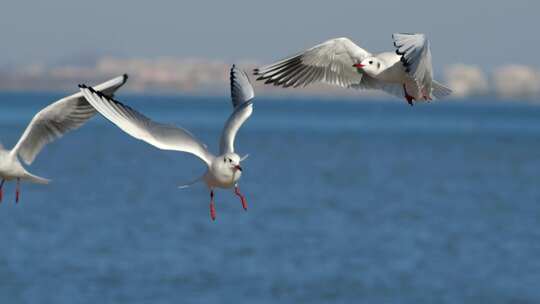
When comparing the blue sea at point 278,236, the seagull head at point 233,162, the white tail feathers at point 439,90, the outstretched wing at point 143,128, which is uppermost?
the blue sea at point 278,236

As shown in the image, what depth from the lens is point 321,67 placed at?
1375 centimetres

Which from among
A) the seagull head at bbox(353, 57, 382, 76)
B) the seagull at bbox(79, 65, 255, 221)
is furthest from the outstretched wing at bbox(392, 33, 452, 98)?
the seagull at bbox(79, 65, 255, 221)

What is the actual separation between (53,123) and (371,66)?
3.84 m

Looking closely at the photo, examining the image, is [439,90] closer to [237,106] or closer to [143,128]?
[237,106]

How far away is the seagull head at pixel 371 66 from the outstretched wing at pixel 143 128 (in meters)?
2.28

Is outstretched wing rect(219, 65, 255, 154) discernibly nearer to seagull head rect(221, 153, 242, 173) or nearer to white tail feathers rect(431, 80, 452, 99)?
seagull head rect(221, 153, 242, 173)

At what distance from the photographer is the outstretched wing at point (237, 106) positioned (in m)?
11.2

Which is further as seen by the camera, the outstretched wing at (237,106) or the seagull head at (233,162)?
the outstretched wing at (237,106)

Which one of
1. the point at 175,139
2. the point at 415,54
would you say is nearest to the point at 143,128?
the point at 175,139

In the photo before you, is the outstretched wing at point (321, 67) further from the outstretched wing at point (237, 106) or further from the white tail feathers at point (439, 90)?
the white tail feathers at point (439, 90)

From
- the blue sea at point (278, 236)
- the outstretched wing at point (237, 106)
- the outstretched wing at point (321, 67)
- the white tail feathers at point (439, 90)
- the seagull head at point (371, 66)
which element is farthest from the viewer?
the blue sea at point (278, 236)

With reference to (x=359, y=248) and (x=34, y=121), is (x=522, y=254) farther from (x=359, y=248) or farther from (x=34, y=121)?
(x=34, y=121)

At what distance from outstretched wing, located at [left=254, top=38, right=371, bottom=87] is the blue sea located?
2665 centimetres

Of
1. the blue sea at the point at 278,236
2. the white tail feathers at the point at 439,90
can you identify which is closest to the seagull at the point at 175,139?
the white tail feathers at the point at 439,90
